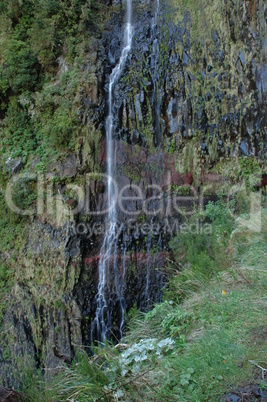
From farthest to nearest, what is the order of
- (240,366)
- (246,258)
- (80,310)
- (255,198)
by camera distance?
(80,310) < (255,198) < (246,258) < (240,366)

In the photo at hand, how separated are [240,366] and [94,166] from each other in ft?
22.0

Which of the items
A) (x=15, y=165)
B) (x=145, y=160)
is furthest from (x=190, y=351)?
(x=15, y=165)

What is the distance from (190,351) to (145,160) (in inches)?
253

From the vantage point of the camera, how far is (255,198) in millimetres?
6676

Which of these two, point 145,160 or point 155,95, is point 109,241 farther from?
point 155,95

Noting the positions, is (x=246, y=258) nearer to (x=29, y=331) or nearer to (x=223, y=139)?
(x=223, y=139)

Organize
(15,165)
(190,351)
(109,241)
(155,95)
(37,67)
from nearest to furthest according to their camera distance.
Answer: (190,351), (109,241), (155,95), (15,165), (37,67)

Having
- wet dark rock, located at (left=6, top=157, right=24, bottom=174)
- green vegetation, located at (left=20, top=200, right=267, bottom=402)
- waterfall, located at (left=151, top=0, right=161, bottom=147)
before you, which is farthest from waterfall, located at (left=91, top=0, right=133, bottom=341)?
green vegetation, located at (left=20, top=200, right=267, bottom=402)

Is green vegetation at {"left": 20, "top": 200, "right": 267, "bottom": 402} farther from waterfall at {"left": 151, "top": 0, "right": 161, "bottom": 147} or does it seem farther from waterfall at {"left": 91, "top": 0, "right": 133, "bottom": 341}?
waterfall at {"left": 151, "top": 0, "right": 161, "bottom": 147}

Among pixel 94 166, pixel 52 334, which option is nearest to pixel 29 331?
pixel 52 334

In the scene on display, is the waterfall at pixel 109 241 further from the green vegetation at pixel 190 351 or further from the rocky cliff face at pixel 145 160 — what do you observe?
the green vegetation at pixel 190 351

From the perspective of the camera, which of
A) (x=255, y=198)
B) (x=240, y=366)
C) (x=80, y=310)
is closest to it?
(x=240, y=366)

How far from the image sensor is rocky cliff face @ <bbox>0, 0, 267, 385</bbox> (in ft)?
24.2

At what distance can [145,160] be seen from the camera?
28.4 ft
